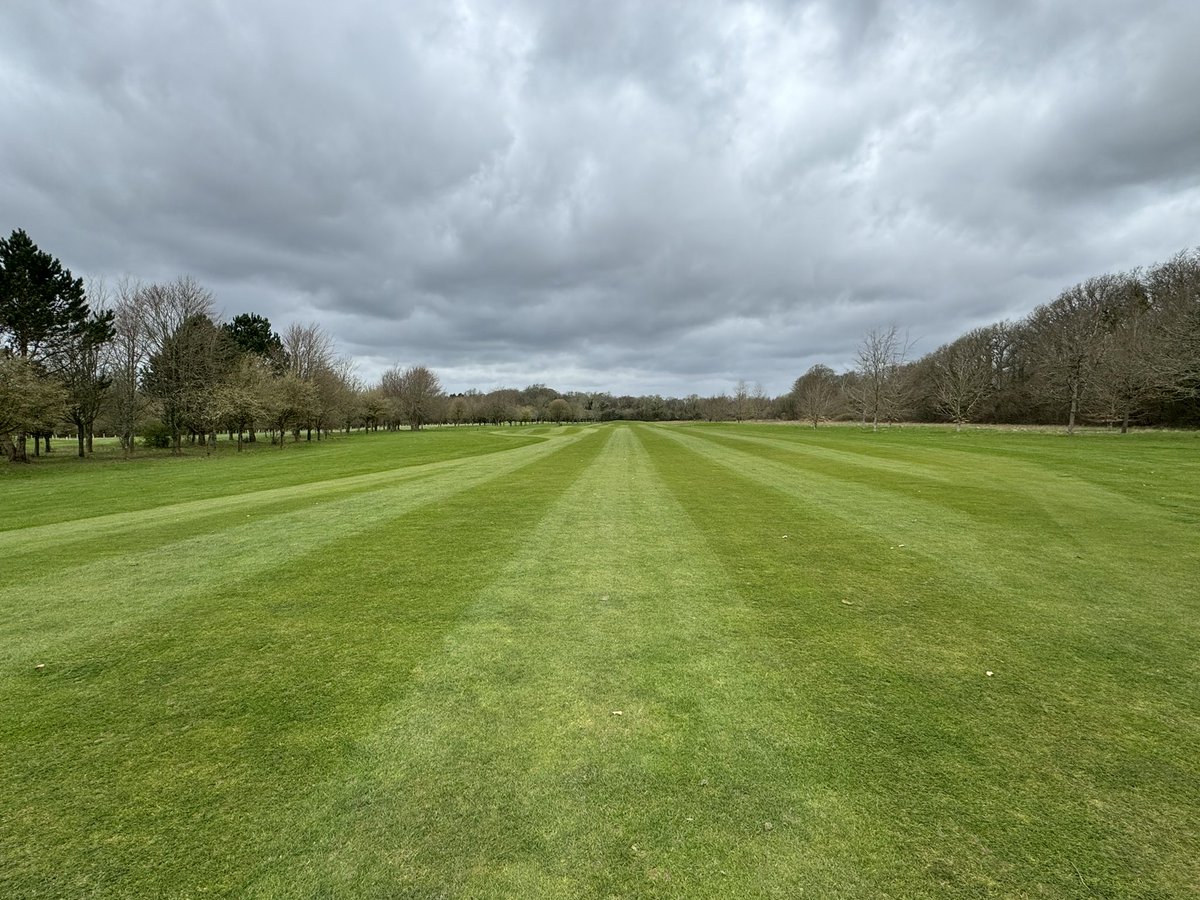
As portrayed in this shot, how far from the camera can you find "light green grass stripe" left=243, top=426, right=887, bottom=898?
253 centimetres

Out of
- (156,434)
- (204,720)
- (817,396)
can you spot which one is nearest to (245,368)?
(156,434)

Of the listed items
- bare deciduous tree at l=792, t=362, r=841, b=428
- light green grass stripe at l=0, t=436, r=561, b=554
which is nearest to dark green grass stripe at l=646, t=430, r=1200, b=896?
light green grass stripe at l=0, t=436, r=561, b=554

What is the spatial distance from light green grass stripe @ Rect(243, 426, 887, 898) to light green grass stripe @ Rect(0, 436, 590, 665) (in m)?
4.01

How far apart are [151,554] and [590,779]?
29.1 feet

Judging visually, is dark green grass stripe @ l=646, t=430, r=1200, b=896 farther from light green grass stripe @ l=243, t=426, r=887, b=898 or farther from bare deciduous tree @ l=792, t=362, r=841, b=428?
bare deciduous tree @ l=792, t=362, r=841, b=428

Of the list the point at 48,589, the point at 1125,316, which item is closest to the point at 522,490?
the point at 48,589

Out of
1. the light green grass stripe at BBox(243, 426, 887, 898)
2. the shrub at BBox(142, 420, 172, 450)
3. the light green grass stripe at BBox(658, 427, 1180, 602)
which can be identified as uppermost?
the shrub at BBox(142, 420, 172, 450)

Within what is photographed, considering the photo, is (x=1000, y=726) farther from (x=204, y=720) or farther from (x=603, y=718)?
(x=204, y=720)

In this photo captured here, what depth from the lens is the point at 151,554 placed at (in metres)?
8.42

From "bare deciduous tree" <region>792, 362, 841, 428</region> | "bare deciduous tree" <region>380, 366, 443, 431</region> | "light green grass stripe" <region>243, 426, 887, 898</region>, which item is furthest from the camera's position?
"bare deciduous tree" <region>380, 366, 443, 431</region>

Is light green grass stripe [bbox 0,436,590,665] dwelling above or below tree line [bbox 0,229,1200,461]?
below

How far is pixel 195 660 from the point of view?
15.5 ft

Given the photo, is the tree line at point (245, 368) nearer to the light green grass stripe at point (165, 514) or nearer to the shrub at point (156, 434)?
the shrub at point (156, 434)

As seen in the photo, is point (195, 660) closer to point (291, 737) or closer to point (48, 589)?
point (291, 737)
